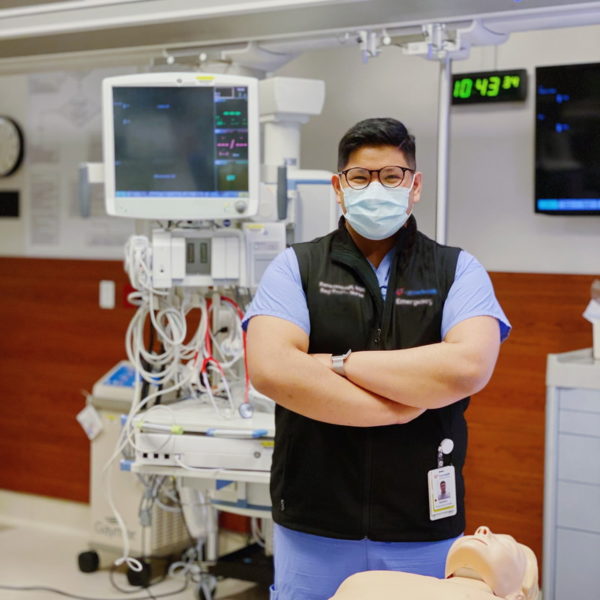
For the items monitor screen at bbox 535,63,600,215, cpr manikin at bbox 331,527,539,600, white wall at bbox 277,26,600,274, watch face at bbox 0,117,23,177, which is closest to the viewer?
cpr manikin at bbox 331,527,539,600

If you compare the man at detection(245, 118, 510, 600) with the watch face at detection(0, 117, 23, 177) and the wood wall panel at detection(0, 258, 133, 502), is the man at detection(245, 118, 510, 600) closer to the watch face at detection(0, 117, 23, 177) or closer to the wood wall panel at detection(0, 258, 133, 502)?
the wood wall panel at detection(0, 258, 133, 502)

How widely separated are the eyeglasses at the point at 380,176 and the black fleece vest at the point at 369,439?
6.0 inches

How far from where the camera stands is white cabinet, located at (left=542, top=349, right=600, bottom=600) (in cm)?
271

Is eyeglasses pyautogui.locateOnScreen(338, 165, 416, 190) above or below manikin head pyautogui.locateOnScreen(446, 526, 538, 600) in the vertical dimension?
above

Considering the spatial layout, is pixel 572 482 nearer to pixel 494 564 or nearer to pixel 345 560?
pixel 345 560

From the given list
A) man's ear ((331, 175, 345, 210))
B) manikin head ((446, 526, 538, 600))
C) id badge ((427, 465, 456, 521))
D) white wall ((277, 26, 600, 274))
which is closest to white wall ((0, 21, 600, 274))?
white wall ((277, 26, 600, 274))

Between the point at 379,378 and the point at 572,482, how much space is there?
1280 mm

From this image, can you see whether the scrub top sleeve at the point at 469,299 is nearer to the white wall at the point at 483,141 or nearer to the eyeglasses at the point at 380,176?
the eyeglasses at the point at 380,176

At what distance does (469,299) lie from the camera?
1815 mm

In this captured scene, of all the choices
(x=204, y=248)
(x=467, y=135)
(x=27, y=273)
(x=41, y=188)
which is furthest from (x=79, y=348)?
(x=467, y=135)

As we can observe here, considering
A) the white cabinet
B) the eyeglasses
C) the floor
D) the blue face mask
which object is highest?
the eyeglasses

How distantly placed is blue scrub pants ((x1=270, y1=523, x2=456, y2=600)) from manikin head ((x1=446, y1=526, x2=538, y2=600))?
320mm

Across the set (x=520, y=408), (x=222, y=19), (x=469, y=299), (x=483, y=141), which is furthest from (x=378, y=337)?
(x=483, y=141)

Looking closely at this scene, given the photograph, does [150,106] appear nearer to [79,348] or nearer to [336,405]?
[336,405]
